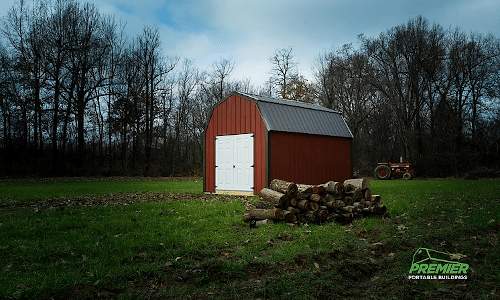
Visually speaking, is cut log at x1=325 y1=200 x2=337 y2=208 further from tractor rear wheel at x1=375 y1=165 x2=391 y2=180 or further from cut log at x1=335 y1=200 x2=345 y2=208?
tractor rear wheel at x1=375 y1=165 x2=391 y2=180

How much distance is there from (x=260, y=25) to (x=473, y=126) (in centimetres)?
2226

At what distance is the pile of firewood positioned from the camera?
8.15 meters

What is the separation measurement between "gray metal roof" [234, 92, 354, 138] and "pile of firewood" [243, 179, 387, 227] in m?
5.95

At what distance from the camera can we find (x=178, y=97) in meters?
35.9

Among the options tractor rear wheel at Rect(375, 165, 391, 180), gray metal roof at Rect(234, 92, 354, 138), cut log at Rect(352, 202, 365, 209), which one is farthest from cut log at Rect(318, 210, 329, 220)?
tractor rear wheel at Rect(375, 165, 391, 180)

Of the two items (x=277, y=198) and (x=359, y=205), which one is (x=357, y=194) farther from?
(x=277, y=198)

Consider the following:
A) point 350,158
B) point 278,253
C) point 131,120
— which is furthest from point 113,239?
point 131,120

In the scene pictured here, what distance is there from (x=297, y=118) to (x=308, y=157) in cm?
176

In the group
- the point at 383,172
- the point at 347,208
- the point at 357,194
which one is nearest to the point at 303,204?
the point at 347,208

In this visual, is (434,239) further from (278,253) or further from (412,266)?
(278,253)

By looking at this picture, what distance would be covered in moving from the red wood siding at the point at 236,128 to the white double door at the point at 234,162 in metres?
0.23

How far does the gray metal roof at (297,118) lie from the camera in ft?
48.9

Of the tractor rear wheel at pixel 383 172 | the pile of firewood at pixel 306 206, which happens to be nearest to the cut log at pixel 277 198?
the pile of firewood at pixel 306 206

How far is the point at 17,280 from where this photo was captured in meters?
4.59
